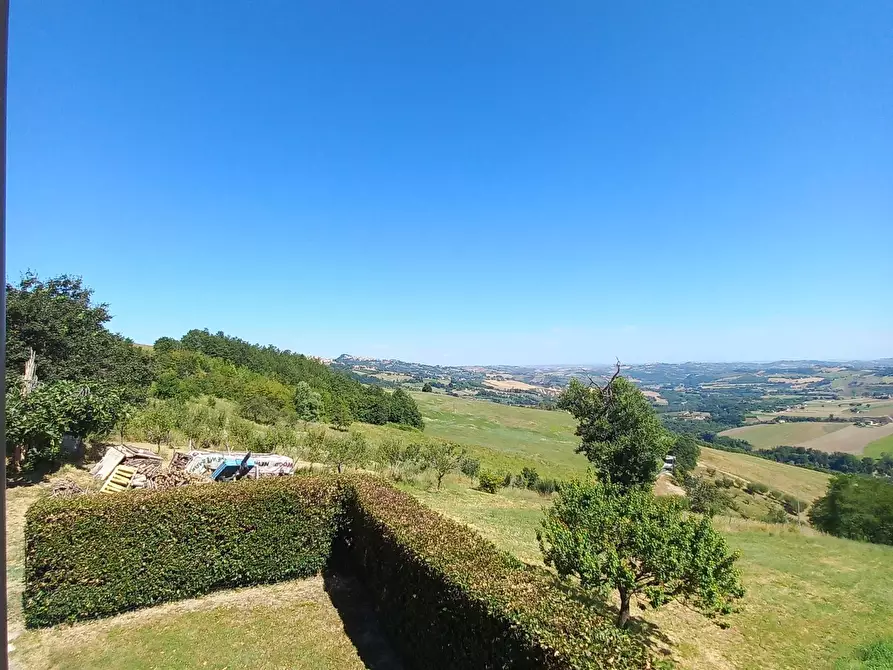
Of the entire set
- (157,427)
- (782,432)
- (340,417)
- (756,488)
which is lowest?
(782,432)

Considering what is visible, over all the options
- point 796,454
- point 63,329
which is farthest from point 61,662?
point 796,454

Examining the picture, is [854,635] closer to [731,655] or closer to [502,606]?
Answer: [731,655]

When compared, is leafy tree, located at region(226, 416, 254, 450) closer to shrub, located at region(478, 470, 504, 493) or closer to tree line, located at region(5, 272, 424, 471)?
tree line, located at region(5, 272, 424, 471)

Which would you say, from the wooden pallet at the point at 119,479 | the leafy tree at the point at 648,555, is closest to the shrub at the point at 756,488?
the leafy tree at the point at 648,555

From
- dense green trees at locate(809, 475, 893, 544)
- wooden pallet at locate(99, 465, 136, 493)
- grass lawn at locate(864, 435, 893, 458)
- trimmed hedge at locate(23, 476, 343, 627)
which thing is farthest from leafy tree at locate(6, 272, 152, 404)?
grass lawn at locate(864, 435, 893, 458)

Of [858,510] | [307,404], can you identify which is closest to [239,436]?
[307,404]

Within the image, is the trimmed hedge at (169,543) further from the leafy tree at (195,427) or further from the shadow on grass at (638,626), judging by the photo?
the leafy tree at (195,427)

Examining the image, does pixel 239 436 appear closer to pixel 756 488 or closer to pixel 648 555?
pixel 648 555
